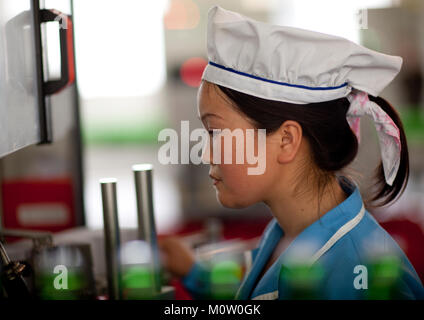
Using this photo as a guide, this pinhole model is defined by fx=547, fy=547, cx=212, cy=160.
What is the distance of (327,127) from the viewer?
79 centimetres

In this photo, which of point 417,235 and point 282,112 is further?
point 417,235

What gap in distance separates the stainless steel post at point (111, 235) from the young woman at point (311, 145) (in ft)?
0.55

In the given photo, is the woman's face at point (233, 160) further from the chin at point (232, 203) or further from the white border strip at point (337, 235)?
the white border strip at point (337, 235)

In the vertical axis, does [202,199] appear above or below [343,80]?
below

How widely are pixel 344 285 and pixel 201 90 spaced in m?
0.34

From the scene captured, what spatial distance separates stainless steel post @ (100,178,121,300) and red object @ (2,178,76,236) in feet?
1.63

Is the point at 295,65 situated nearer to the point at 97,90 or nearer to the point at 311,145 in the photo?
the point at 311,145

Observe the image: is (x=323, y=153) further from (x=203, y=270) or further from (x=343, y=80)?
(x=203, y=270)

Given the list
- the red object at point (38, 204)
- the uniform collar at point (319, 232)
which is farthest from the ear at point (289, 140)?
the red object at point (38, 204)

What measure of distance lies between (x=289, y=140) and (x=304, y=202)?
12 cm

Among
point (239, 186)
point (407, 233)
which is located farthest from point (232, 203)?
point (407, 233)
